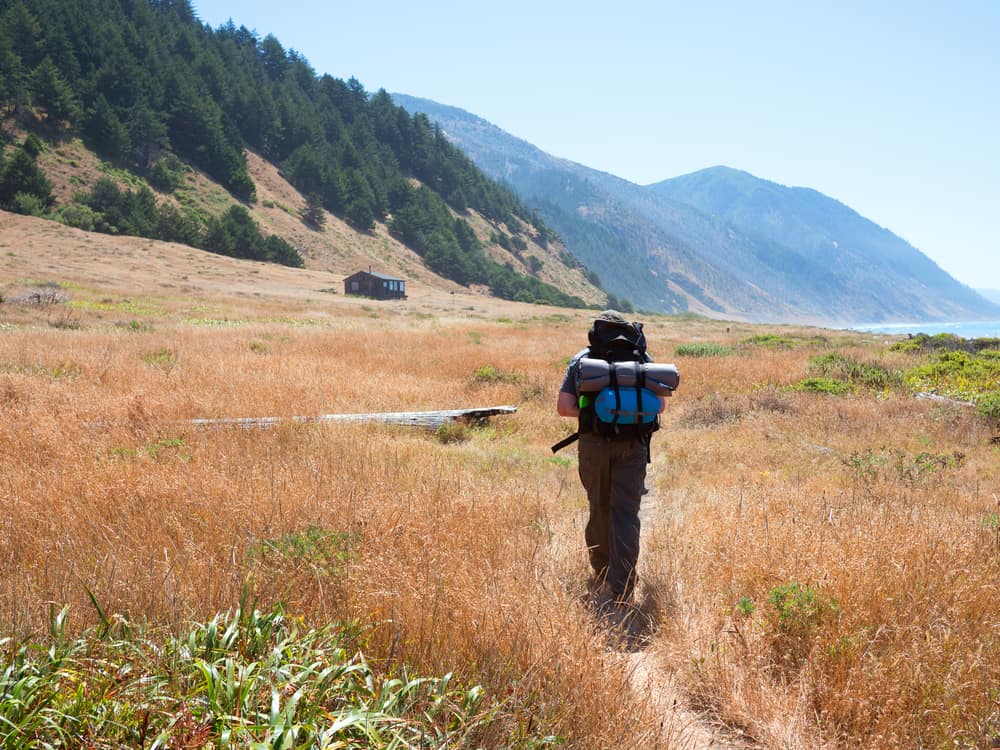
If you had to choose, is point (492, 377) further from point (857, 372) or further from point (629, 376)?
point (629, 376)

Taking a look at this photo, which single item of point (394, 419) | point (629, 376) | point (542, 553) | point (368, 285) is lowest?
point (542, 553)

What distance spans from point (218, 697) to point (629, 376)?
2862mm

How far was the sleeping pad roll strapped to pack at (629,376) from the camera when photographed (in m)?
3.84

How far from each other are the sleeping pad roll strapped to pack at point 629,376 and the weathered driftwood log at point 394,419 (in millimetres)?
4503

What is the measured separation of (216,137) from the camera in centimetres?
8531

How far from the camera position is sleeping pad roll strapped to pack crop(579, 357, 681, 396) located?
384 centimetres

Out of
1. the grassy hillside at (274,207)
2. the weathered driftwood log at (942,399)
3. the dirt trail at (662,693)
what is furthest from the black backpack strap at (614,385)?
the grassy hillside at (274,207)

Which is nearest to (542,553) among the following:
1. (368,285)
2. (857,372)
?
(857,372)

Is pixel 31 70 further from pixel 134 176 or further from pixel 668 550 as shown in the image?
pixel 668 550

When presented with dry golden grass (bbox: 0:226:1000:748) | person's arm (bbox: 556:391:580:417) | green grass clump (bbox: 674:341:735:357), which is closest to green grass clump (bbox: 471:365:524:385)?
dry golden grass (bbox: 0:226:1000:748)

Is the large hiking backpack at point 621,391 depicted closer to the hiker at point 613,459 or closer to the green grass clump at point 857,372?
the hiker at point 613,459

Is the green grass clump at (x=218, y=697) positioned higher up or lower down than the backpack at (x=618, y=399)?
lower down

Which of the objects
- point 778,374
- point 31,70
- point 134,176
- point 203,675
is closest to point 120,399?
point 203,675

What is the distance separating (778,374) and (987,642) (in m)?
11.4
